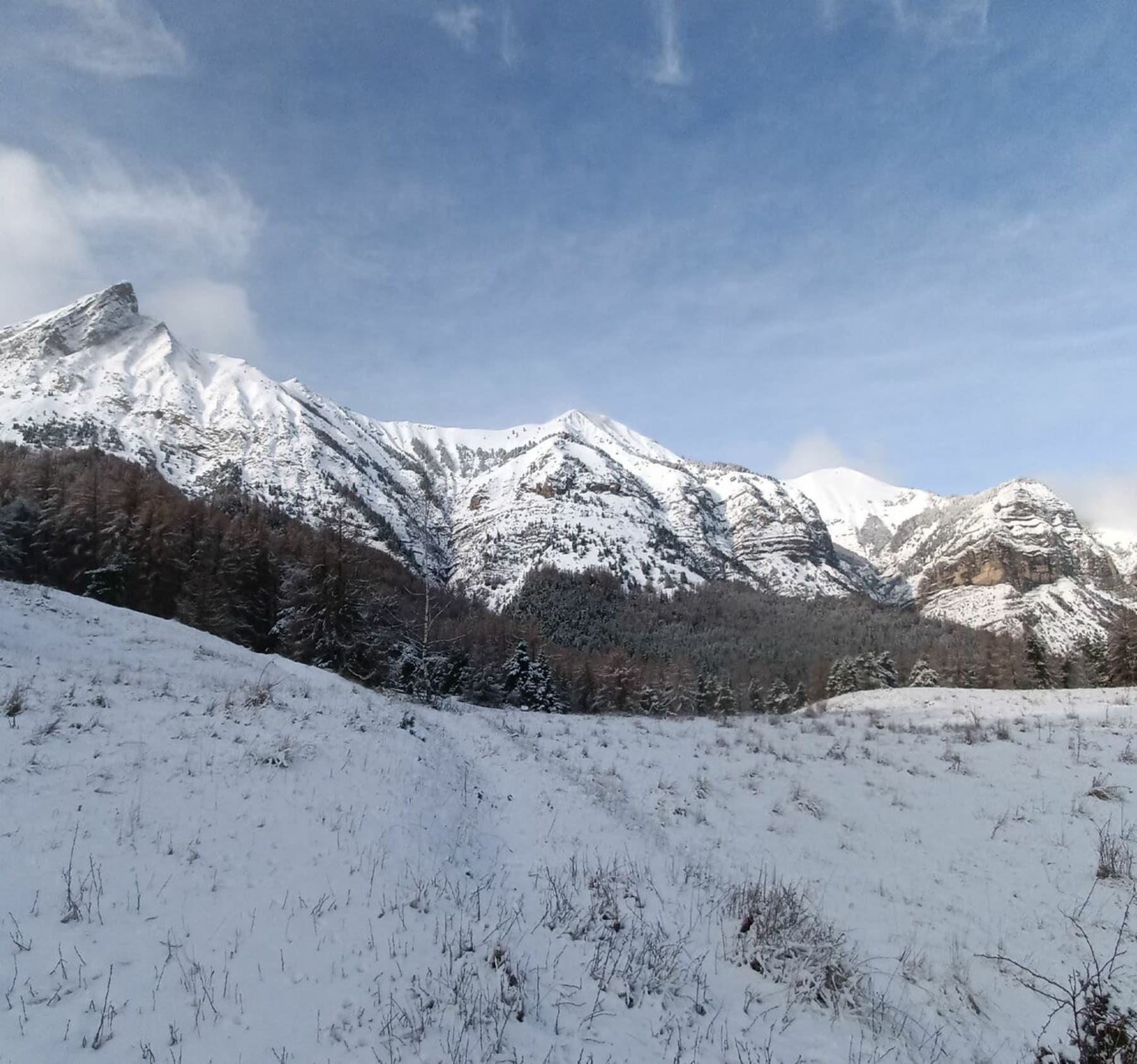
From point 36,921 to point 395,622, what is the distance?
4492 cm

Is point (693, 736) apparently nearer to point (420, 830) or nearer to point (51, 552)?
point (420, 830)

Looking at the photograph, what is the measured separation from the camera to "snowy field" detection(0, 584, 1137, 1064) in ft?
15.0

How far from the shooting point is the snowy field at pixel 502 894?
458 cm

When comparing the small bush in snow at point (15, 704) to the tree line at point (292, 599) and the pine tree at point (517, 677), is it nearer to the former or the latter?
the tree line at point (292, 599)

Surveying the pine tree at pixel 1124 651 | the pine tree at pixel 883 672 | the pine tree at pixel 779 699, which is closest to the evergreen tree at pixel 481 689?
the pine tree at pixel 883 672

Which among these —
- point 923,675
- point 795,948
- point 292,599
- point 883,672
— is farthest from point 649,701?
point 795,948

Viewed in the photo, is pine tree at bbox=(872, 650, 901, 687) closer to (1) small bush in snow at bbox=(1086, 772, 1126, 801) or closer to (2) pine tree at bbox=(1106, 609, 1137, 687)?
(2) pine tree at bbox=(1106, 609, 1137, 687)

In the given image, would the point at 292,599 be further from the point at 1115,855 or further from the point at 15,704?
the point at 1115,855

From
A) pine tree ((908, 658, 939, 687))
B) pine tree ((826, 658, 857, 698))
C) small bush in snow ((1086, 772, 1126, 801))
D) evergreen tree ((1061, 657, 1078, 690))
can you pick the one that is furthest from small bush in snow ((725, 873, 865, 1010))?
pine tree ((826, 658, 857, 698))

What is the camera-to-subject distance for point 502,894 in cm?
739

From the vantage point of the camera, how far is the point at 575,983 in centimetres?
556

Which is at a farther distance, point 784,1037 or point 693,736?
point 693,736

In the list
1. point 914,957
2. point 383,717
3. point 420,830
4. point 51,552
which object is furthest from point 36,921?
point 51,552

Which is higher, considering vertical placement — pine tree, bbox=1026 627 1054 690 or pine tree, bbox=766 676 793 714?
pine tree, bbox=1026 627 1054 690
